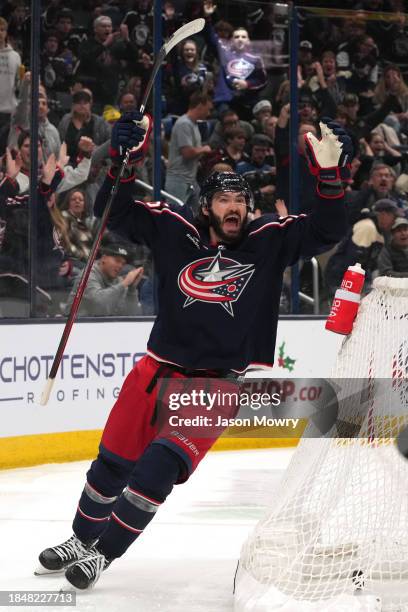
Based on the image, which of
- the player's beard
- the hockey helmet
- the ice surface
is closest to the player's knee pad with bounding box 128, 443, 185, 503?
the ice surface

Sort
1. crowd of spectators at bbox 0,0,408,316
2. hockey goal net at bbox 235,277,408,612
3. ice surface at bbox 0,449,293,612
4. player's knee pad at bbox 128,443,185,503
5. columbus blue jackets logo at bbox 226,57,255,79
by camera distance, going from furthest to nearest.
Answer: columbus blue jackets logo at bbox 226,57,255,79 < crowd of spectators at bbox 0,0,408,316 < ice surface at bbox 0,449,293,612 < player's knee pad at bbox 128,443,185,503 < hockey goal net at bbox 235,277,408,612

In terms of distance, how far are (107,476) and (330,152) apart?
1088 millimetres

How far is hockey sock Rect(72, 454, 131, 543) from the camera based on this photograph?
3279 mm

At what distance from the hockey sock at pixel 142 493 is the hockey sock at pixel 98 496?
0.14 meters

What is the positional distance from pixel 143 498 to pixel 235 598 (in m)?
0.35

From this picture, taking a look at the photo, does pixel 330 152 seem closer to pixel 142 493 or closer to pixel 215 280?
pixel 215 280

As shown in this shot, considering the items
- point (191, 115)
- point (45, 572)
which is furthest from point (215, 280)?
point (191, 115)

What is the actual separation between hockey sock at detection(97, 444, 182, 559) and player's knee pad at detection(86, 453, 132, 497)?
0.14 m

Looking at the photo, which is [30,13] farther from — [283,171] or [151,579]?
[151,579]

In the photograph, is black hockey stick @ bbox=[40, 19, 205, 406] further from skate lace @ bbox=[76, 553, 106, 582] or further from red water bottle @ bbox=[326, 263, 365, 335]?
red water bottle @ bbox=[326, 263, 365, 335]

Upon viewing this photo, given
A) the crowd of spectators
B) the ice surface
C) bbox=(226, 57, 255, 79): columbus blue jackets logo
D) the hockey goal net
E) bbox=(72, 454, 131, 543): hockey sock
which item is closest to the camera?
the hockey goal net

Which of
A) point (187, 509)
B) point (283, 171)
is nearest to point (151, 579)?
point (187, 509)

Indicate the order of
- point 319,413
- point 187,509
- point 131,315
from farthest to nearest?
point 131,315
point 187,509
point 319,413

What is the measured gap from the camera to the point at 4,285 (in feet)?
19.1
